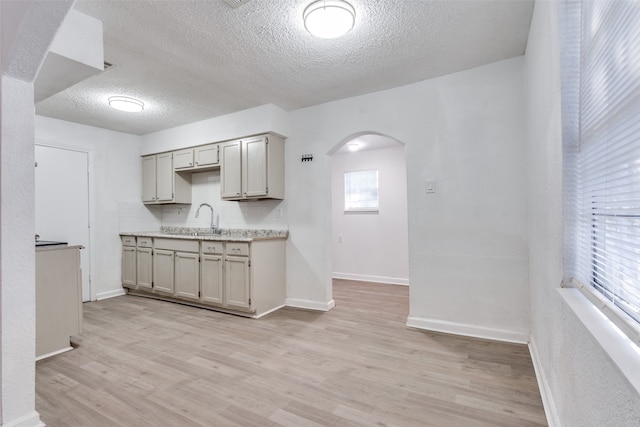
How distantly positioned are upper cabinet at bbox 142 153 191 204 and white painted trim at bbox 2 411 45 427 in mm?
3362

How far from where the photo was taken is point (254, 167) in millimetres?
3846

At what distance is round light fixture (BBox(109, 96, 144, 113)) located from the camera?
11.2 feet

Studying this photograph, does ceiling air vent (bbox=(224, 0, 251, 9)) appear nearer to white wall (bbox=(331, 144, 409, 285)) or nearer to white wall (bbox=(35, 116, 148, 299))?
white wall (bbox=(35, 116, 148, 299))

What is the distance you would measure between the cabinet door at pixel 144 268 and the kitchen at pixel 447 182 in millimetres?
1853

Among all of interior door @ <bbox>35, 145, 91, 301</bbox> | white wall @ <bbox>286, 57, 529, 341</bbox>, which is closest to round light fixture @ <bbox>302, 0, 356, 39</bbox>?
white wall @ <bbox>286, 57, 529, 341</bbox>

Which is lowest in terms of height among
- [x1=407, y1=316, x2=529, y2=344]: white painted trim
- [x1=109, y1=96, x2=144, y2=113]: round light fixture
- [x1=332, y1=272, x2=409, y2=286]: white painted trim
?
[x1=332, y1=272, x2=409, y2=286]: white painted trim

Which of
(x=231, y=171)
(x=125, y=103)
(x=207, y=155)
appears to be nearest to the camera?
(x=125, y=103)

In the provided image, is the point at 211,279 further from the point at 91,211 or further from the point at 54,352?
the point at 91,211

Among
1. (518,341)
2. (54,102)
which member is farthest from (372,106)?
(54,102)

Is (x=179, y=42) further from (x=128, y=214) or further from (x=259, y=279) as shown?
(x=128, y=214)

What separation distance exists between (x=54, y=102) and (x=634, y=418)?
5031 mm

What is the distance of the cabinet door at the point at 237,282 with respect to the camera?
3480 millimetres

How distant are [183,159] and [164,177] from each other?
0.51 metres

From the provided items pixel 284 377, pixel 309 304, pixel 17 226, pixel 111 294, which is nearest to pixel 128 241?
pixel 111 294
